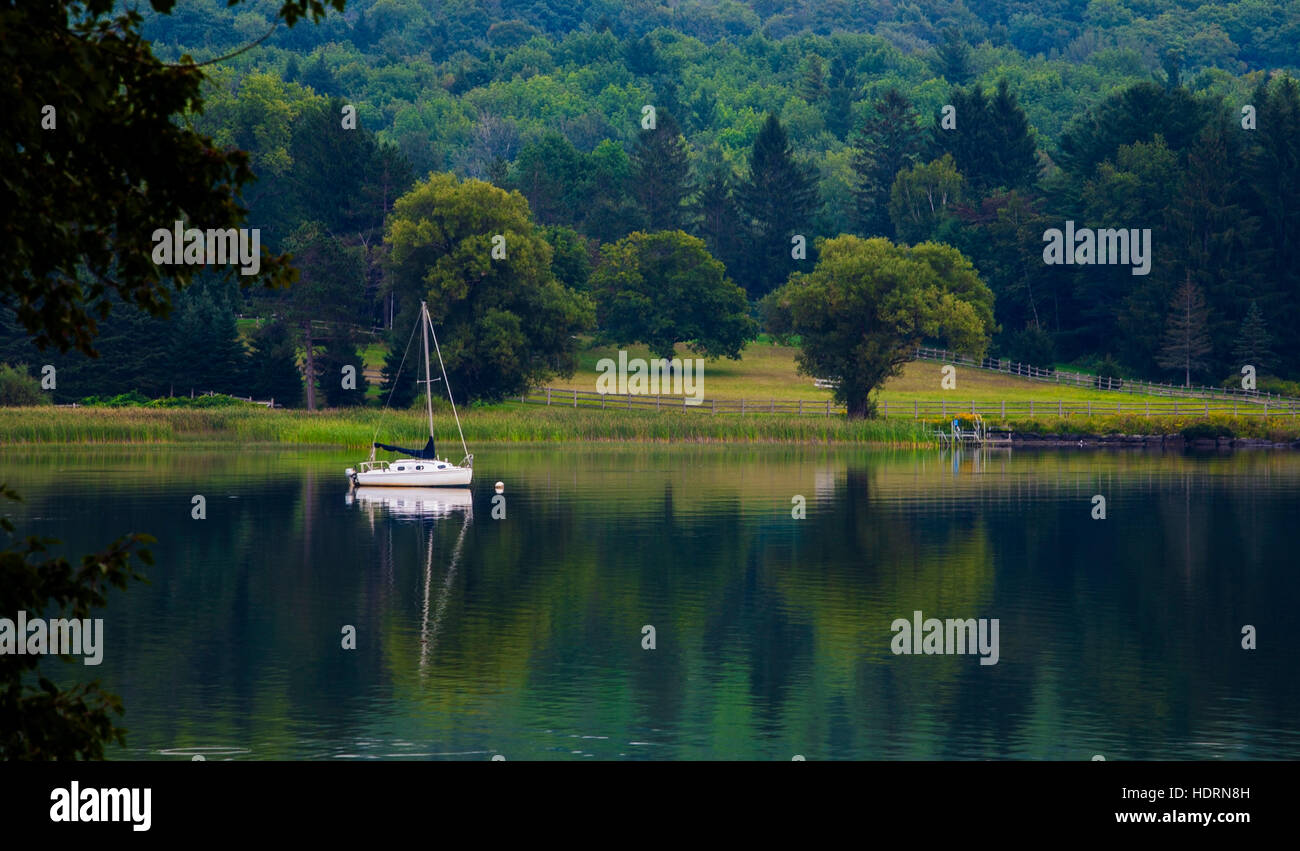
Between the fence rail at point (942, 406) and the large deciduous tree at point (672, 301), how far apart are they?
48.6ft

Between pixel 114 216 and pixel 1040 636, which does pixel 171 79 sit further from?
pixel 1040 636

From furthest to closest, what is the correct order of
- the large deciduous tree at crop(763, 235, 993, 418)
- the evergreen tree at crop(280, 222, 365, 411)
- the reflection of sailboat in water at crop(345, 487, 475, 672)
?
1. the evergreen tree at crop(280, 222, 365, 411)
2. the large deciduous tree at crop(763, 235, 993, 418)
3. the reflection of sailboat in water at crop(345, 487, 475, 672)

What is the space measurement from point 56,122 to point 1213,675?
73.7 feet

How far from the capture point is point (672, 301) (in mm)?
135750

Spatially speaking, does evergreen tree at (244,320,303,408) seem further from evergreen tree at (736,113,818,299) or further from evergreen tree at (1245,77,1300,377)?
evergreen tree at (1245,77,1300,377)

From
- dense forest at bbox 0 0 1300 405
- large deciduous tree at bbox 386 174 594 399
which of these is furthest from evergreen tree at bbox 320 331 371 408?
large deciduous tree at bbox 386 174 594 399

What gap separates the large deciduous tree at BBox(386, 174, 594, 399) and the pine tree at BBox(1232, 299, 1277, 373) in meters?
52.0

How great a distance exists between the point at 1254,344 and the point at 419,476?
84.1 meters

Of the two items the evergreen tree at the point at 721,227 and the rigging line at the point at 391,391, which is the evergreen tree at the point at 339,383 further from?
the evergreen tree at the point at 721,227

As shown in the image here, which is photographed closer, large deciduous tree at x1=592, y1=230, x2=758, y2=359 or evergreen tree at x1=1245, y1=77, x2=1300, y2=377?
large deciduous tree at x1=592, y1=230, x2=758, y2=359

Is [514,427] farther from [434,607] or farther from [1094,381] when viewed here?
[434,607]

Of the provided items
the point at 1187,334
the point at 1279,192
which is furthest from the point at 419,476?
the point at 1279,192

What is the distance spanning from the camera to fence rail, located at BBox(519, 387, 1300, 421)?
110 m
